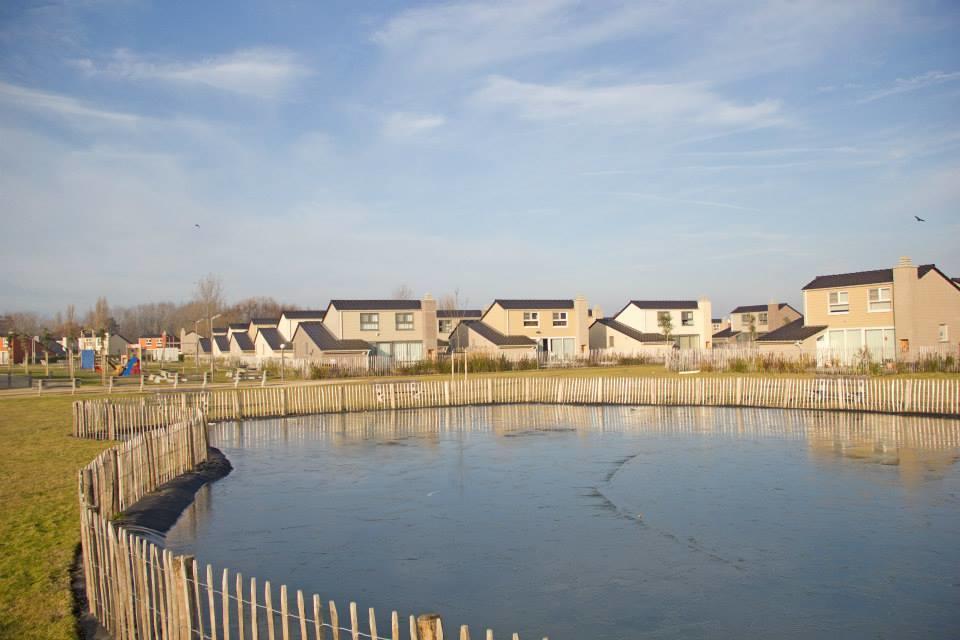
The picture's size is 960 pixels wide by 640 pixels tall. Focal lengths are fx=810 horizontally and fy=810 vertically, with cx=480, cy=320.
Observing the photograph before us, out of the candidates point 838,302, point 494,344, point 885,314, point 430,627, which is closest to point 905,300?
point 885,314

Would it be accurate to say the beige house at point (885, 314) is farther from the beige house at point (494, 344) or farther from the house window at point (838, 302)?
the beige house at point (494, 344)

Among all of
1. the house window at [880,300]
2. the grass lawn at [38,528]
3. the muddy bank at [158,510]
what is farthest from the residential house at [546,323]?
the muddy bank at [158,510]

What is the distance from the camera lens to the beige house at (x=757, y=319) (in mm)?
88750

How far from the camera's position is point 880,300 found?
174 feet

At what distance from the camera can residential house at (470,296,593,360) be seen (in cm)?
7375

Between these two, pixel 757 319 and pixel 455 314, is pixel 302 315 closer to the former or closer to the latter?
pixel 455 314

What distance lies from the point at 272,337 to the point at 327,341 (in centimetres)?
1832

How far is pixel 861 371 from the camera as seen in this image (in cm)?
4556

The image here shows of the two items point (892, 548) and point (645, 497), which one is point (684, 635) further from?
point (645, 497)

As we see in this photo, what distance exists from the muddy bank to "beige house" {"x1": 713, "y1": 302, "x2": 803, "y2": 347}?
7418 centimetres

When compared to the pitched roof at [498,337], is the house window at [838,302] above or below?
above

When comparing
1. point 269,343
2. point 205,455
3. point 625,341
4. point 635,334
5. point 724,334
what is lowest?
point 205,455

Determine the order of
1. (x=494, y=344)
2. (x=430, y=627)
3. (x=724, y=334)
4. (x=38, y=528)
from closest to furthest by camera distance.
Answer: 1. (x=430, y=627)
2. (x=38, y=528)
3. (x=494, y=344)
4. (x=724, y=334)

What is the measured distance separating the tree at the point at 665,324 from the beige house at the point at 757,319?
13384mm
